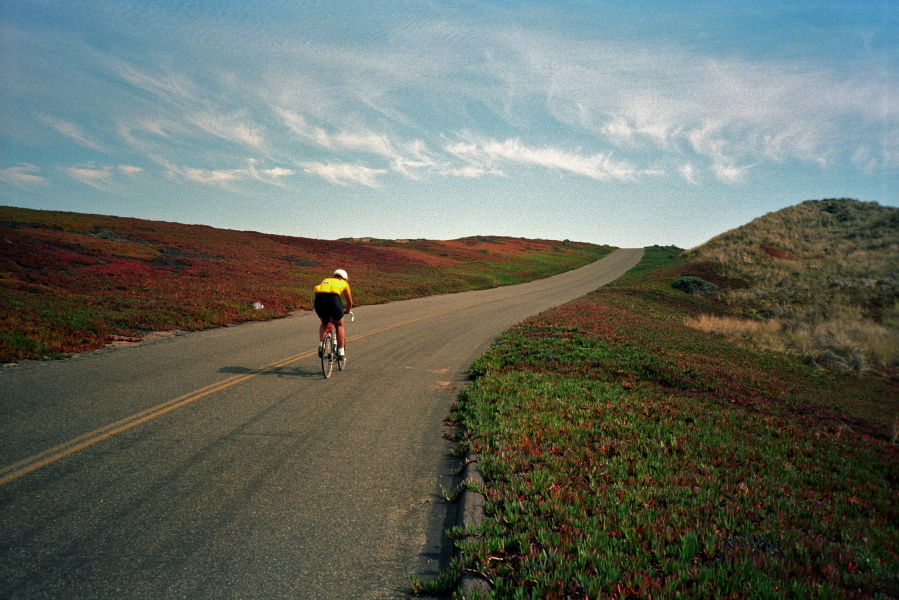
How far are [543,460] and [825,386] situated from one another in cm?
1233

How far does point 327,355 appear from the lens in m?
10.5

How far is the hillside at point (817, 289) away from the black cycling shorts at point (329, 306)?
34.0 ft

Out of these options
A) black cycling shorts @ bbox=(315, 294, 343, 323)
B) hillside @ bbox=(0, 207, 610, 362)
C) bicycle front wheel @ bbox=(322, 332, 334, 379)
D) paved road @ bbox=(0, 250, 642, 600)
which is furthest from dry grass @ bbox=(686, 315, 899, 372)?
hillside @ bbox=(0, 207, 610, 362)

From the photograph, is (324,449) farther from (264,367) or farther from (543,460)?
(264,367)

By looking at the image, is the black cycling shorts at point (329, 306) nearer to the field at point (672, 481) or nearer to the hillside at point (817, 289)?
the field at point (672, 481)

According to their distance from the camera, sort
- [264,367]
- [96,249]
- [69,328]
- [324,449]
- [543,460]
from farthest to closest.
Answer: [96,249], [69,328], [264,367], [324,449], [543,460]

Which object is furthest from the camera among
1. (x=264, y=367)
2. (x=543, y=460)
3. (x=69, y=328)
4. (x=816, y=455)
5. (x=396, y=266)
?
(x=396, y=266)

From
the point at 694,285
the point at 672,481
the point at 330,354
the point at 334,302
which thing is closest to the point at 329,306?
the point at 334,302

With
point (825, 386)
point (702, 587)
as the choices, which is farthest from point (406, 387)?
point (825, 386)

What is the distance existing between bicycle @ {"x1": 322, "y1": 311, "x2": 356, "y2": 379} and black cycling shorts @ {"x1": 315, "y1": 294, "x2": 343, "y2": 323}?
25 centimetres

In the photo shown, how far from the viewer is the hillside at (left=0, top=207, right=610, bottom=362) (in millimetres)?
14055

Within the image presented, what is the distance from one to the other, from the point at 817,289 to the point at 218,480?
30.6 metres

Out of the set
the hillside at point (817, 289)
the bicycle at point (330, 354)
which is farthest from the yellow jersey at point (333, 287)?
the hillside at point (817, 289)

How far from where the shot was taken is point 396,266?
1921 inches
